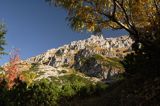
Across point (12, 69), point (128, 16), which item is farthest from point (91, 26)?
point (12, 69)

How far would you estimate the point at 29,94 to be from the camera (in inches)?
1320

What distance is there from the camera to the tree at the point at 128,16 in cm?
2448

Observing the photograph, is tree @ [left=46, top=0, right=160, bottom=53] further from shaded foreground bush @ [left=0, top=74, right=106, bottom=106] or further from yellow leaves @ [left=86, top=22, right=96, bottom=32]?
shaded foreground bush @ [left=0, top=74, right=106, bottom=106]

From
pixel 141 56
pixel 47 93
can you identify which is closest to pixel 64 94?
pixel 47 93

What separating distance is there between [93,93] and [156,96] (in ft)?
73.7

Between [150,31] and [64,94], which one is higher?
[150,31]

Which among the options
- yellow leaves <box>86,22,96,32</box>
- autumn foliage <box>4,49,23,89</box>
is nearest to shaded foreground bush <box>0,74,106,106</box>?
yellow leaves <box>86,22,96,32</box>

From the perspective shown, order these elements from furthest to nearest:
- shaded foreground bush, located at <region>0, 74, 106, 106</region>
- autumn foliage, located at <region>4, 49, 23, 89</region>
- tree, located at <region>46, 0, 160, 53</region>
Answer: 1. autumn foliage, located at <region>4, 49, 23, 89</region>
2. shaded foreground bush, located at <region>0, 74, 106, 106</region>
3. tree, located at <region>46, 0, 160, 53</region>

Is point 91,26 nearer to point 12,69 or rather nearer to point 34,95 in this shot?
point 34,95

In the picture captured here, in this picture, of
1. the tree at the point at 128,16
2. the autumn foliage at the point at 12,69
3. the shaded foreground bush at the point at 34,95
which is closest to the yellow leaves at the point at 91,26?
the tree at the point at 128,16

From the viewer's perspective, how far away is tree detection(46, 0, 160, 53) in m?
24.5

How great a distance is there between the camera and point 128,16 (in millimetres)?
25188

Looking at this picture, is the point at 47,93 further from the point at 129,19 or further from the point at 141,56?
the point at 129,19

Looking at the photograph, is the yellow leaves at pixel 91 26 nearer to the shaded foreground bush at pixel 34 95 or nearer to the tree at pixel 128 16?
the tree at pixel 128 16
